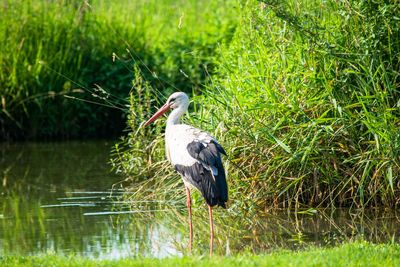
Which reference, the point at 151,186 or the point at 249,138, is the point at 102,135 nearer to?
the point at 151,186

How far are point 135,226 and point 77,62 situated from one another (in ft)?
24.6

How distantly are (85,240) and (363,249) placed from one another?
2.94 metres

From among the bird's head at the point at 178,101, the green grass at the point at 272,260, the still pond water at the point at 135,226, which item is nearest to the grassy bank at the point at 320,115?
the still pond water at the point at 135,226

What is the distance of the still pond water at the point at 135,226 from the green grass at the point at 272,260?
2.65 ft

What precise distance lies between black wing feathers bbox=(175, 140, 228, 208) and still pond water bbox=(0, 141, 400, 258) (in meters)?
0.54

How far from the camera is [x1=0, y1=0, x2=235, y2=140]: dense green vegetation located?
16.5m

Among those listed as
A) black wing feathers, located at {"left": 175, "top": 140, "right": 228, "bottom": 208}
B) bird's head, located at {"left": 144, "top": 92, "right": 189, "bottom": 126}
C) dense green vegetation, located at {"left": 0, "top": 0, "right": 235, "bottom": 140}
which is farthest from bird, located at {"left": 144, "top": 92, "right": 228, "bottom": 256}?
dense green vegetation, located at {"left": 0, "top": 0, "right": 235, "bottom": 140}

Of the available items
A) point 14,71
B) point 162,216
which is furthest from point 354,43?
point 14,71

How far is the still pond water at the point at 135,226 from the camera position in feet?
30.4

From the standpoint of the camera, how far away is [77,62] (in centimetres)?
1727

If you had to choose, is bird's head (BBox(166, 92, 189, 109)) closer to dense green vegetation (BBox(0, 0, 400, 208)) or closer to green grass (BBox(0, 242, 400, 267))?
dense green vegetation (BBox(0, 0, 400, 208))

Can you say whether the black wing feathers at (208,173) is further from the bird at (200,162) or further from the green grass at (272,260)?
the green grass at (272,260)

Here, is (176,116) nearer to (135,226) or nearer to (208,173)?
(135,226)

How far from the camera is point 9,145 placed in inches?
647
